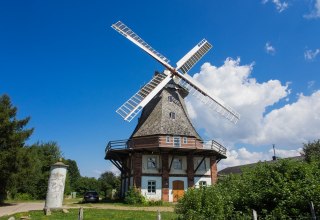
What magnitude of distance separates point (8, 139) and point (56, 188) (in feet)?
40.7

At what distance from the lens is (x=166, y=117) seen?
99.2ft

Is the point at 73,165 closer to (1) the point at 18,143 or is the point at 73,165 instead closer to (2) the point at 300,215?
(1) the point at 18,143

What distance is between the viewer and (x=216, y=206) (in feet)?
38.9

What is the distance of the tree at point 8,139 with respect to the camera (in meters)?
27.8

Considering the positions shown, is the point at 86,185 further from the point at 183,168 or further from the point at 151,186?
the point at 183,168

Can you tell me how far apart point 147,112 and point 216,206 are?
21.1 metres

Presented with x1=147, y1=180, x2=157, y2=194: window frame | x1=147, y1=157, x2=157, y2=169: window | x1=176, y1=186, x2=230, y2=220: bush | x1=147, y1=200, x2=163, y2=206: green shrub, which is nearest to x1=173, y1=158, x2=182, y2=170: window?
x1=147, y1=157, x2=157, y2=169: window

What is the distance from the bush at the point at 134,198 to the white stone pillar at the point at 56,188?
29.5 ft

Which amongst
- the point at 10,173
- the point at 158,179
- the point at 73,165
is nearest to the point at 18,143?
the point at 10,173

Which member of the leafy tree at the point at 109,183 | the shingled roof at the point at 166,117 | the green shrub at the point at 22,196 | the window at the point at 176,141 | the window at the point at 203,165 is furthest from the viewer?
the leafy tree at the point at 109,183

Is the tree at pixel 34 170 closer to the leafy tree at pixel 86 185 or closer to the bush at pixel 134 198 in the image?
the bush at pixel 134 198

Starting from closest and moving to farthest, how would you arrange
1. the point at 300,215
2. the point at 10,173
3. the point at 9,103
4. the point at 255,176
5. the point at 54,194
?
the point at 300,215 → the point at 255,176 → the point at 54,194 → the point at 10,173 → the point at 9,103

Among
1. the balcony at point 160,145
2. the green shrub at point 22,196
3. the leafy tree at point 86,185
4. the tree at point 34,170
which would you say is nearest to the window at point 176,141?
the balcony at point 160,145

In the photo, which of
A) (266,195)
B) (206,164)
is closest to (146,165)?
(206,164)
